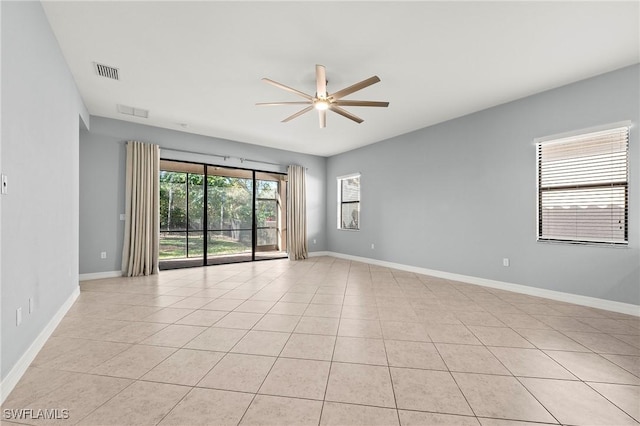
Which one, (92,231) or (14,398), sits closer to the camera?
(14,398)

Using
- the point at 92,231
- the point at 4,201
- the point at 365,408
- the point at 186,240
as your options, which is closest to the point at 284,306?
the point at 365,408

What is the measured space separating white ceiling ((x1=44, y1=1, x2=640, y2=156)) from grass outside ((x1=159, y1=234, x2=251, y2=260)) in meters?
3.28

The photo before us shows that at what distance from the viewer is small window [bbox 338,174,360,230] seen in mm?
7133

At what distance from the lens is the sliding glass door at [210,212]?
21.0ft

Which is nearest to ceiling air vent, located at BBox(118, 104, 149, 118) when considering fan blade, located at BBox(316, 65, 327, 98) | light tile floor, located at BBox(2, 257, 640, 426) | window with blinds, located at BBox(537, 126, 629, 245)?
light tile floor, located at BBox(2, 257, 640, 426)

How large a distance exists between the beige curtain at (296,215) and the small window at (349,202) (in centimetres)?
105

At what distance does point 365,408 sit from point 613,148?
430cm

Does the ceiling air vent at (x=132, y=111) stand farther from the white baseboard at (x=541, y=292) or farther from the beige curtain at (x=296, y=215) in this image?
the white baseboard at (x=541, y=292)

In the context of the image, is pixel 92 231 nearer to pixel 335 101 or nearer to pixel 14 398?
pixel 14 398

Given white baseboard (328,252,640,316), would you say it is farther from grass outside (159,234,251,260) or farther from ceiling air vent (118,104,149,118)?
ceiling air vent (118,104,149,118)

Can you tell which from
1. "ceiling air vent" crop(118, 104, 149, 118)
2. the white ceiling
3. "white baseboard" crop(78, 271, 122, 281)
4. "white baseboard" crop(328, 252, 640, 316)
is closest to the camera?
the white ceiling

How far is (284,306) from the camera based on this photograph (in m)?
3.40

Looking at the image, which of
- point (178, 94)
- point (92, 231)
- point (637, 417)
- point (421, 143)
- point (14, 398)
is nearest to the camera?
point (637, 417)

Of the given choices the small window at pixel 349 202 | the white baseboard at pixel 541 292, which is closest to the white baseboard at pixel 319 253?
the small window at pixel 349 202
